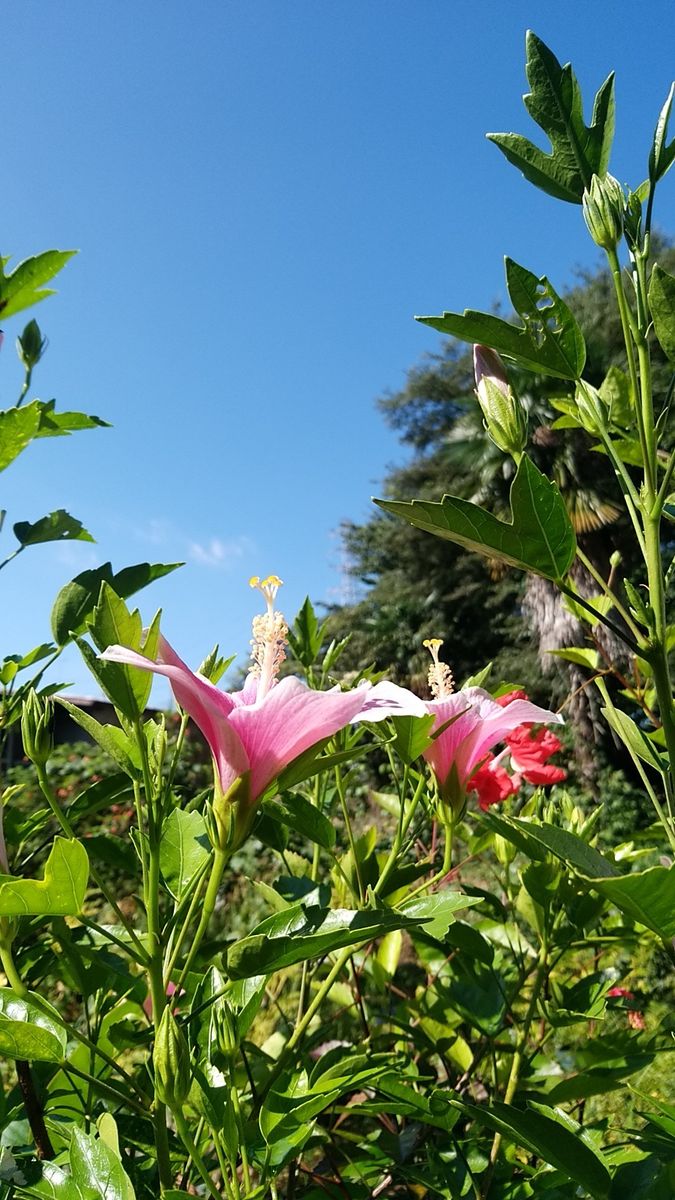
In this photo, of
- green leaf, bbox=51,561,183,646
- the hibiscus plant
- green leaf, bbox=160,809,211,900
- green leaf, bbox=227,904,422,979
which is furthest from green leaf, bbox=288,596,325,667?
green leaf, bbox=227,904,422,979

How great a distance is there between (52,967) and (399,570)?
48.4 feet

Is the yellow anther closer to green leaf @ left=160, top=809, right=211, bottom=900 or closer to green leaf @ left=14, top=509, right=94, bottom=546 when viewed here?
green leaf @ left=160, top=809, right=211, bottom=900

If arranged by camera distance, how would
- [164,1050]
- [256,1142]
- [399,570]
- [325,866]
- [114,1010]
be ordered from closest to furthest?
[164,1050], [256,1142], [114,1010], [325,866], [399,570]

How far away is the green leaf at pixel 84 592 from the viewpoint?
0.72m

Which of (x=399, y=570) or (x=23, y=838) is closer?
(x=23, y=838)

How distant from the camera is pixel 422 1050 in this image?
37.1 inches

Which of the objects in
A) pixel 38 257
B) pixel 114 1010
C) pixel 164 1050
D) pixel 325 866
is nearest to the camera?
pixel 164 1050

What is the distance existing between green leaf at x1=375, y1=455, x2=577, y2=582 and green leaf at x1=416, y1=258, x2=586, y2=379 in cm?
13

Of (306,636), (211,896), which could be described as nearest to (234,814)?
(211,896)

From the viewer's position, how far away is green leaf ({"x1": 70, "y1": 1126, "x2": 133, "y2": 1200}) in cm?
44

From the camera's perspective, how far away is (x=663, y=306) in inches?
21.8

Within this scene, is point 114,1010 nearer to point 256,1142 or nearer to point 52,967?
point 52,967

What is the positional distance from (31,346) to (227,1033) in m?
0.90

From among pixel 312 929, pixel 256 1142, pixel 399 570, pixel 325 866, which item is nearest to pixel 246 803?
pixel 312 929
